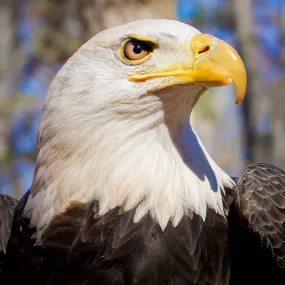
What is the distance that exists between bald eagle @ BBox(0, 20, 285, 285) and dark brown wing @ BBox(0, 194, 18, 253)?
1.85ft

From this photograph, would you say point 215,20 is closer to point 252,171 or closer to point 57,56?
point 57,56

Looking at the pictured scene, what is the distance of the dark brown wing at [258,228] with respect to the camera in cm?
365

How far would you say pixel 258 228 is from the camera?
12.0 ft

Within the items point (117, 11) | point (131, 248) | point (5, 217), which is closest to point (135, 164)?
point (131, 248)

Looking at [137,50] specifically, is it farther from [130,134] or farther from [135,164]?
[135,164]

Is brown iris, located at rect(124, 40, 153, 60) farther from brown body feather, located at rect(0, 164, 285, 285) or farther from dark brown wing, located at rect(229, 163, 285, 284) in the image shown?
dark brown wing, located at rect(229, 163, 285, 284)

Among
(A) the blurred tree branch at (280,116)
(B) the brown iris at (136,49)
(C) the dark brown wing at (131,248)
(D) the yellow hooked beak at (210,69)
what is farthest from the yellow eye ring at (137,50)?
(A) the blurred tree branch at (280,116)

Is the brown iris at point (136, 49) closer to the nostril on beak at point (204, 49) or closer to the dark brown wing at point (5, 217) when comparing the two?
the nostril on beak at point (204, 49)

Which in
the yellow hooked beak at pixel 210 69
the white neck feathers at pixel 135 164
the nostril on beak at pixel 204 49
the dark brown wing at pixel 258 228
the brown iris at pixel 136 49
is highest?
the brown iris at pixel 136 49

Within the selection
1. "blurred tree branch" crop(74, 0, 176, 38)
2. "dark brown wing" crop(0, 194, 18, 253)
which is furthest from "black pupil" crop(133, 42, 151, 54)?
"blurred tree branch" crop(74, 0, 176, 38)

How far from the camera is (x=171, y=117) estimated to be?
3539 mm

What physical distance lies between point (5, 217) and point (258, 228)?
2011 mm

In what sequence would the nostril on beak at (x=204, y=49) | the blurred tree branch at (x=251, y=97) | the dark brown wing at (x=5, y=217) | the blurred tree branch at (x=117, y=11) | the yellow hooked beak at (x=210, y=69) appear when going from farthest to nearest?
the blurred tree branch at (x=251, y=97) < the blurred tree branch at (x=117, y=11) < the dark brown wing at (x=5, y=217) < the nostril on beak at (x=204, y=49) < the yellow hooked beak at (x=210, y=69)

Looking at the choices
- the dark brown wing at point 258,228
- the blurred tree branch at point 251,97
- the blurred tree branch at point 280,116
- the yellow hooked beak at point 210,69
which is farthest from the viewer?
the blurred tree branch at point 280,116
